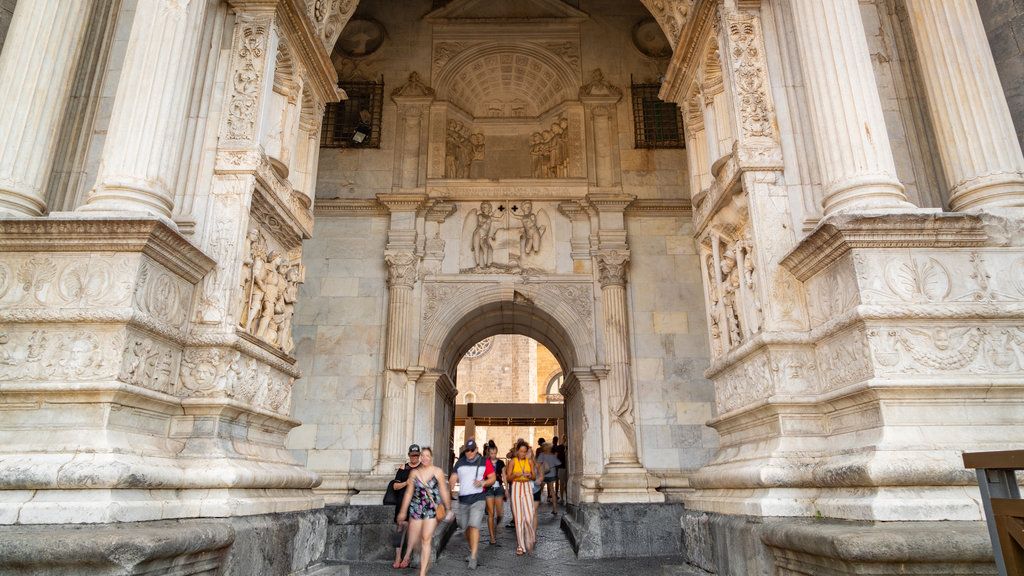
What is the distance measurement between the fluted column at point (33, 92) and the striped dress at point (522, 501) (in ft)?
21.6

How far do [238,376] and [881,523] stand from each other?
531cm

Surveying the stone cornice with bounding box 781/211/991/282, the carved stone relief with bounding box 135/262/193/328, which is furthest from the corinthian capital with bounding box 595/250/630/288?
the carved stone relief with bounding box 135/262/193/328

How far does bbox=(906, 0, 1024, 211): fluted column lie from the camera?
5.39 metres

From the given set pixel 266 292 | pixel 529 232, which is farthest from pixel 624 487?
pixel 266 292

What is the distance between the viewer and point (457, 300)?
13102 millimetres

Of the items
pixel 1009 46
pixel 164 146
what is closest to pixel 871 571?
pixel 1009 46

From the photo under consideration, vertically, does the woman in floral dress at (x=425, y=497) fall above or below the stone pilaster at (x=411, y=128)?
below

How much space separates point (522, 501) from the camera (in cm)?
924

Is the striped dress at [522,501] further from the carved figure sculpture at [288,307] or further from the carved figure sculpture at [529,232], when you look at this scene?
the carved figure sculpture at [529,232]

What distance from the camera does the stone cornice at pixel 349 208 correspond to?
44.4 ft

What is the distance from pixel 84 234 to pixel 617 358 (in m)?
9.49

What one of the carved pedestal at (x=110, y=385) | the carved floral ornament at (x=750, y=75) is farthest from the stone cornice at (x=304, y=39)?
the carved floral ornament at (x=750, y=75)

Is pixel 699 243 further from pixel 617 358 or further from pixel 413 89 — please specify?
pixel 413 89

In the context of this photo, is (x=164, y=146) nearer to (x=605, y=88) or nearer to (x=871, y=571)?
(x=871, y=571)
